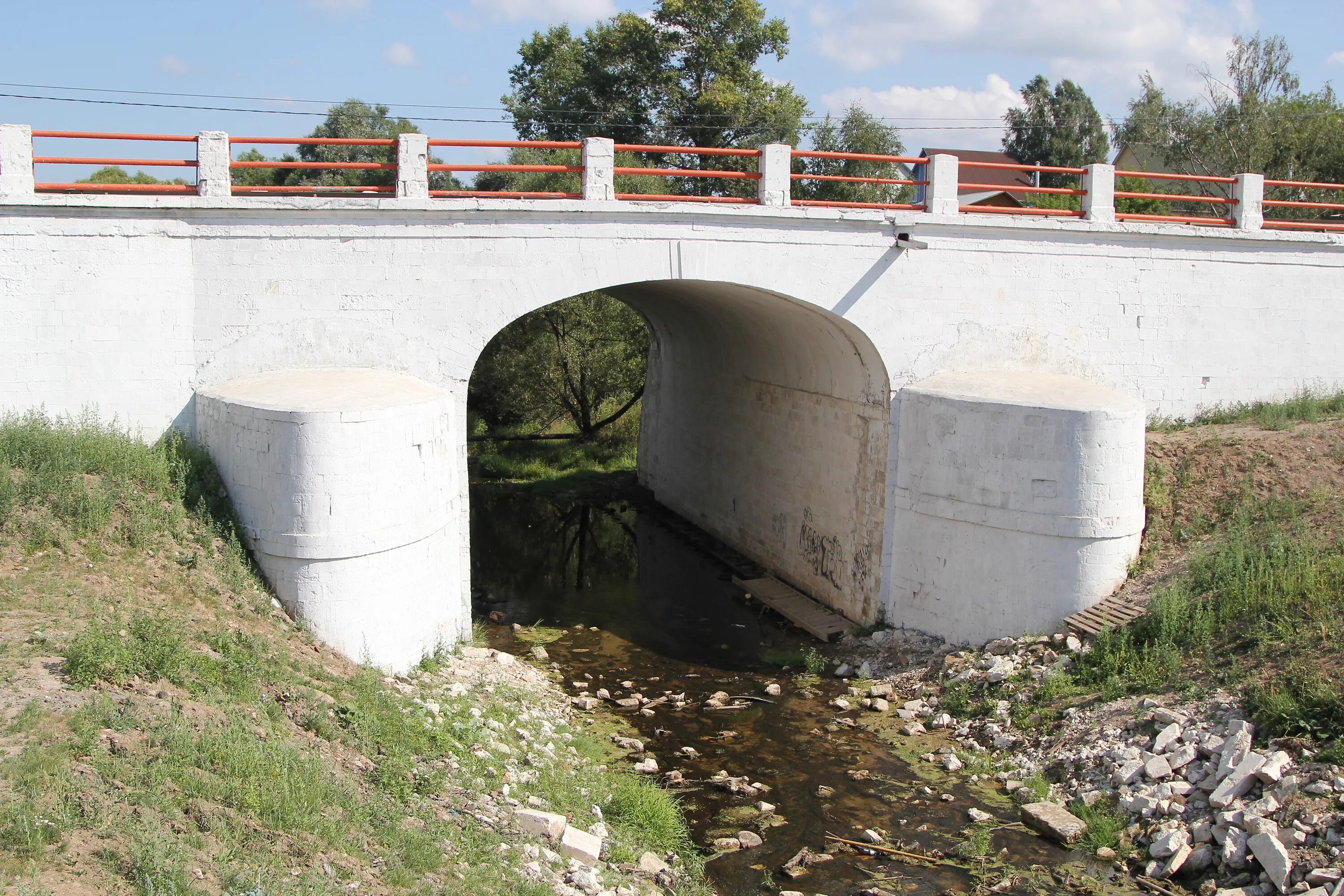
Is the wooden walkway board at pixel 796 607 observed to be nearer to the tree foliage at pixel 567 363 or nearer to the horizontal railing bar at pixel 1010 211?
the horizontal railing bar at pixel 1010 211

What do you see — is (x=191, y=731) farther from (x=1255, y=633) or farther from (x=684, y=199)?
(x=1255, y=633)

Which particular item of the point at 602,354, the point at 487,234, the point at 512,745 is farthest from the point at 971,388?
the point at 602,354

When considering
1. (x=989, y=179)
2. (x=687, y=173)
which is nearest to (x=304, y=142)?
(x=687, y=173)

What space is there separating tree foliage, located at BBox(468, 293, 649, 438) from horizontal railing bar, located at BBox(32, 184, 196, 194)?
1280cm

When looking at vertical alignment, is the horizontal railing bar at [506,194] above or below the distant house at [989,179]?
below

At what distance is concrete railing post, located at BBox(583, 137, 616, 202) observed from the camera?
41.2ft

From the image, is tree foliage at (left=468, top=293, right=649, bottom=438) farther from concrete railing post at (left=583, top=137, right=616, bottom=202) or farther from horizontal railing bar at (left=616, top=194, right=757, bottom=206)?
concrete railing post at (left=583, top=137, right=616, bottom=202)

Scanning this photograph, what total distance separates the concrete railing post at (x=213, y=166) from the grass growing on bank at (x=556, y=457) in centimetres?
1288

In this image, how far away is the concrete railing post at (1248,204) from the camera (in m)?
15.0

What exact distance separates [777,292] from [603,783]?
271 inches

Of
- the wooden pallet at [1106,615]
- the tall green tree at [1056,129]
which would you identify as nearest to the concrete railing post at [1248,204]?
the wooden pallet at [1106,615]

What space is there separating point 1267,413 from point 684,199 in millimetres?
9311

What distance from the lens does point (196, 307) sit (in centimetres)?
1166

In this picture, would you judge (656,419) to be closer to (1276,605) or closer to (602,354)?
(602,354)
